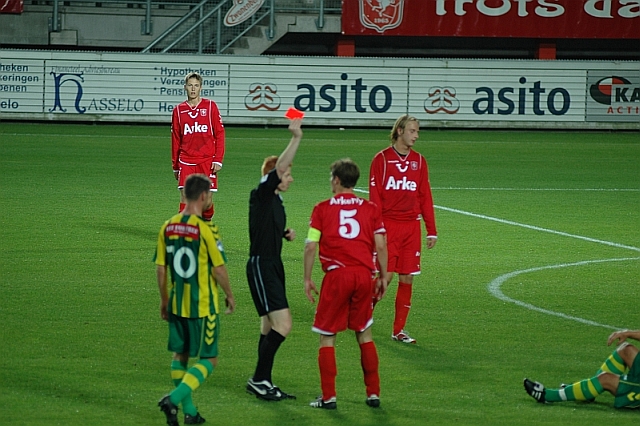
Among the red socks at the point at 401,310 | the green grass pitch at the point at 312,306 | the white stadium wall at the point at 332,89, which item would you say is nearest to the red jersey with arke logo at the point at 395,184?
the red socks at the point at 401,310

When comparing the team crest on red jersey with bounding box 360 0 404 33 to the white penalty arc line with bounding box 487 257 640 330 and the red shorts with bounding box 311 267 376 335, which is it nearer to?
the white penalty arc line with bounding box 487 257 640 330

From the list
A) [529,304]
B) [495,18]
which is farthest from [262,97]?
[529,304]

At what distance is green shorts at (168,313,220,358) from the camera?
6328mm

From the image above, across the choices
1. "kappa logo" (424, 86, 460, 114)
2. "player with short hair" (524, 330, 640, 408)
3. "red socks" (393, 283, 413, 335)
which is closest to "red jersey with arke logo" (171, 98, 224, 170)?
"red socks" (393, 283, 413, 335)

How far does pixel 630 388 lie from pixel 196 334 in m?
2.87

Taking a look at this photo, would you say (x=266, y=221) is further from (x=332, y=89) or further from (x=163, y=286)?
(x=332, y=89)

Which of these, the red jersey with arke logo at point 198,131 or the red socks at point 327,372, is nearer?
the red socks at point 327,372

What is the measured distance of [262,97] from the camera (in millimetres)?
32812

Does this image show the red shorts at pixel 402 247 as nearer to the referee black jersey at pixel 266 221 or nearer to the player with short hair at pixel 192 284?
the referee black jersey at pixel 266 221

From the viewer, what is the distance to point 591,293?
10836 mm

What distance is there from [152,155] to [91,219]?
30.2 feet

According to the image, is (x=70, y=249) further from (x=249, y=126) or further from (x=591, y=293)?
(x=249, y=126)

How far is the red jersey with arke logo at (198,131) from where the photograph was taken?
13.4 m

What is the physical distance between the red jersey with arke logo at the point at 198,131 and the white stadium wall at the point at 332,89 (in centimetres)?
1890
